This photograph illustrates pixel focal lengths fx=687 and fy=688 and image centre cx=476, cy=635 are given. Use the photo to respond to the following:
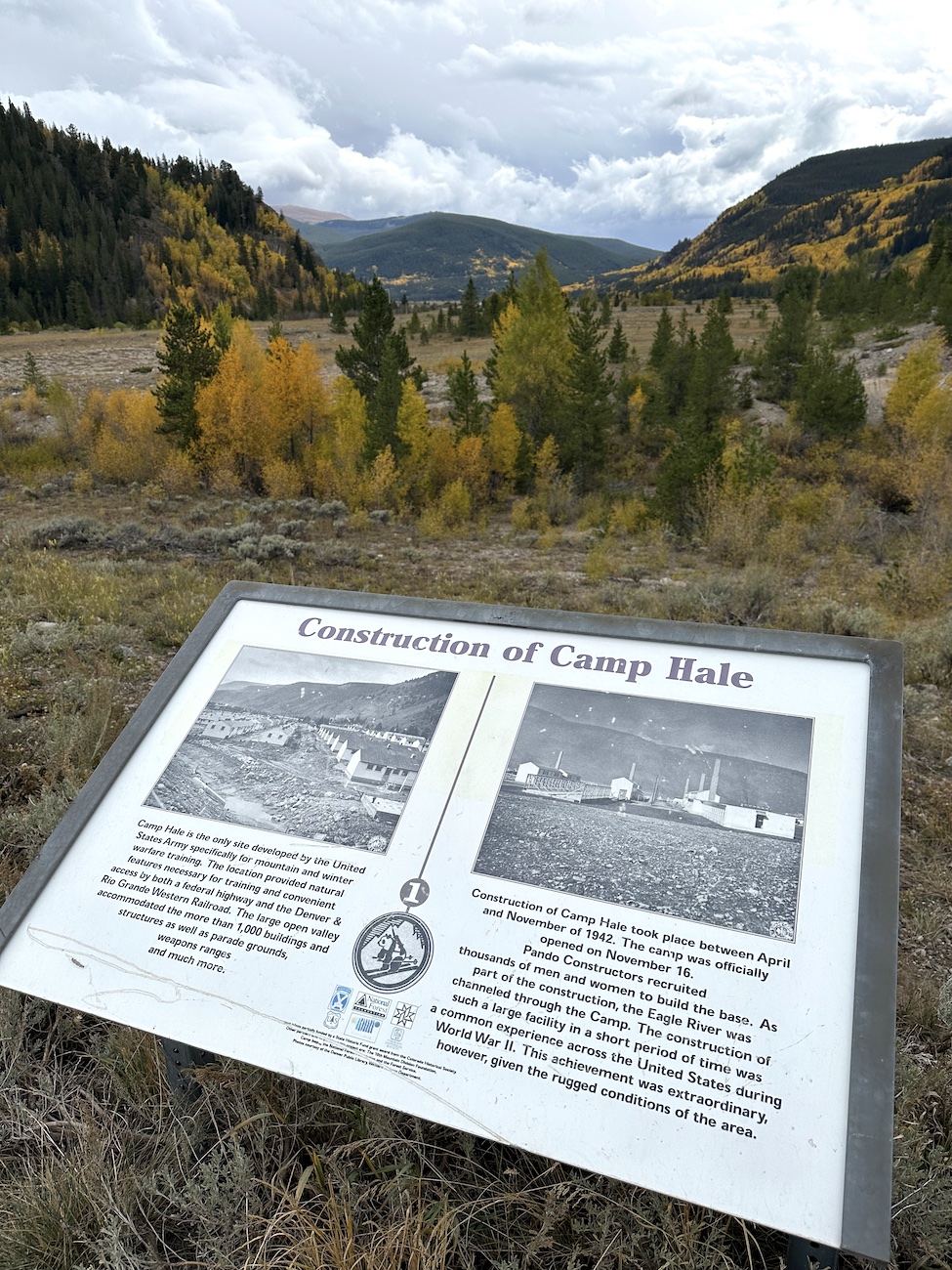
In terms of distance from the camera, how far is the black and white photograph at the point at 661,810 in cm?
187

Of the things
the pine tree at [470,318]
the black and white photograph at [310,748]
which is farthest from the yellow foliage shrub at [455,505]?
the pine tree at [470,318]

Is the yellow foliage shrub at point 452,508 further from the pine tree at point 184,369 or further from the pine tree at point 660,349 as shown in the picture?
the pine tree at point 660,349

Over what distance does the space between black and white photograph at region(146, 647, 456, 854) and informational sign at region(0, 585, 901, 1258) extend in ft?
0.04

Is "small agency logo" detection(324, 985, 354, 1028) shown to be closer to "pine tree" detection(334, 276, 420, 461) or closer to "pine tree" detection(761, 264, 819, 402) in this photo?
"pine tree" detection(334, 276, 420, 461)

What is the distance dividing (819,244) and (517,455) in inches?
6142

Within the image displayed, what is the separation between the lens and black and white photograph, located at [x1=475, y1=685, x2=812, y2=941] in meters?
1.87

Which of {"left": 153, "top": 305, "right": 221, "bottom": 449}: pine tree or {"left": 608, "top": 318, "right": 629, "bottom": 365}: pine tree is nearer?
{"left": 153, "top": 305, "right": 221, "bottom": 449}: pine tree

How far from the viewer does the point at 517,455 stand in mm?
19688

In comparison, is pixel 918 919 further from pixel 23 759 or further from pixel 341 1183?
pixel 23 759

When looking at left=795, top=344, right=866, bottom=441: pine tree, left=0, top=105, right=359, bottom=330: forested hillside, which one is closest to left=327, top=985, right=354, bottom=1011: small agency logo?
left=795, top=344, right=866, bottom=441: pine tree

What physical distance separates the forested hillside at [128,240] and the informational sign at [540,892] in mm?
59512

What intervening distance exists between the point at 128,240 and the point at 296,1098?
94825mm

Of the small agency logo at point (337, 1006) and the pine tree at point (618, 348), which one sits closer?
the small agency logo at point (337, 1006)

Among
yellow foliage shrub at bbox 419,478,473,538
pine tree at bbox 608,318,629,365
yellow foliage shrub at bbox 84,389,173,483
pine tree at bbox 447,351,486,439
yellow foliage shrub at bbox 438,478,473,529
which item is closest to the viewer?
yellow foliage shrub at bbox 419,478,473,538
